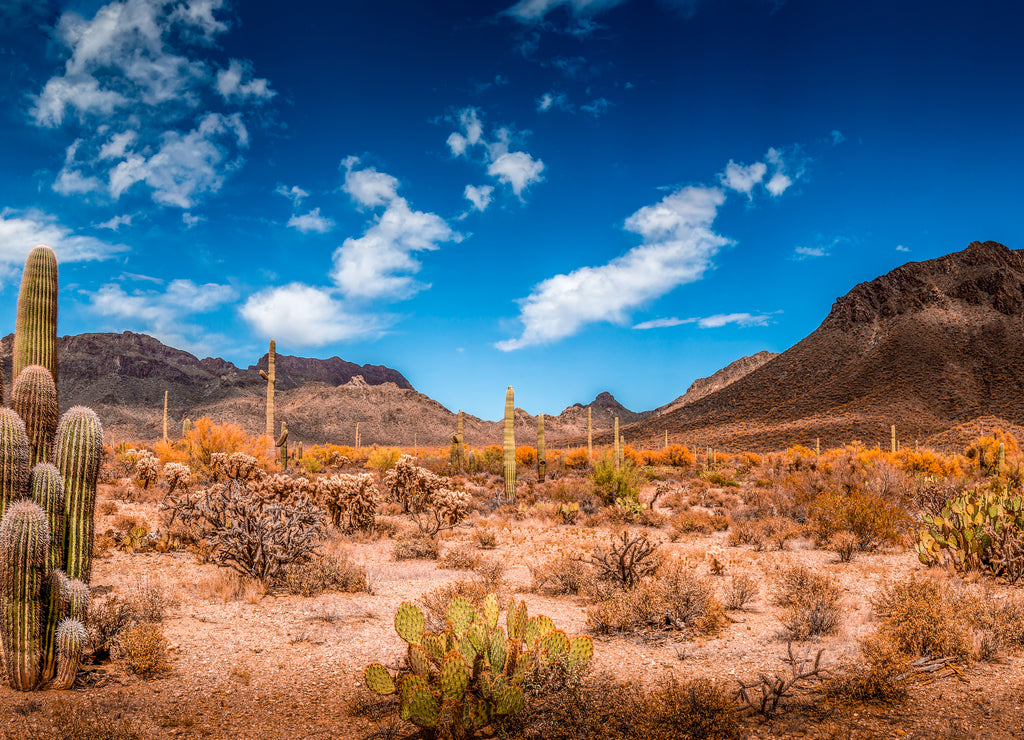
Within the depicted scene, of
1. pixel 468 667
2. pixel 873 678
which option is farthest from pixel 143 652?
pixel 873 678

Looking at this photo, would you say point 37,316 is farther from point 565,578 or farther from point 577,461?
point 577,461

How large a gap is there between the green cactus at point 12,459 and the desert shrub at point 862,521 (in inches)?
453

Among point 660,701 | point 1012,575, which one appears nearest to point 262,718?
point 660,701

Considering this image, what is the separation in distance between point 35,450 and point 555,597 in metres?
6.04

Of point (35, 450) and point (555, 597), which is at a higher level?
point (35, 450)

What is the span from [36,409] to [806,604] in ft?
26.2

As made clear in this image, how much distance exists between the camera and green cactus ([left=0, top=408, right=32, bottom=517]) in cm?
489

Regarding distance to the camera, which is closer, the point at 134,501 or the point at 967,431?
the point at 134,501

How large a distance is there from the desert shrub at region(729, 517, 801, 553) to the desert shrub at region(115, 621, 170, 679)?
30.3 ft

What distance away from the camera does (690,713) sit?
4.39 meters

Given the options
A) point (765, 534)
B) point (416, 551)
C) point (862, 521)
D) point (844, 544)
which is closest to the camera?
point (844, 544)

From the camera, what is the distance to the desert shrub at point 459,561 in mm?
9758

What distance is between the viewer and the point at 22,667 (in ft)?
15.5

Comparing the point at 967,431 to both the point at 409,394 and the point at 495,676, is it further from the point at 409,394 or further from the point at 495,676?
the point at 409,394
